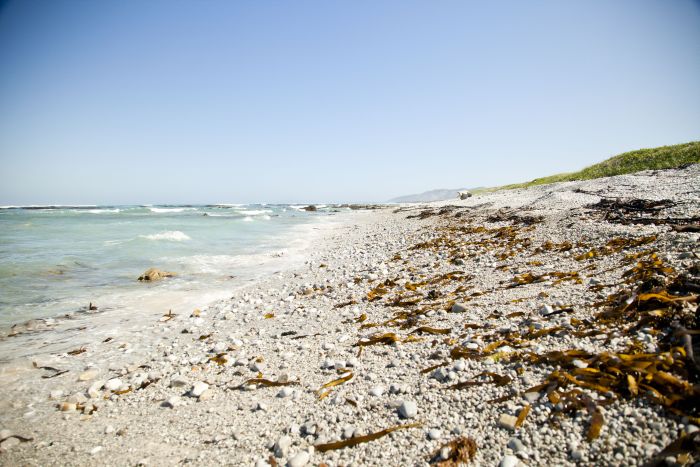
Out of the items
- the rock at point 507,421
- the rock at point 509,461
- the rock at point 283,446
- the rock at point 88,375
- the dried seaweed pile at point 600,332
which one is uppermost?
the dried seaweed pile at point 600,332

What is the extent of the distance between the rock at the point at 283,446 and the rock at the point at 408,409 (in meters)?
1.22

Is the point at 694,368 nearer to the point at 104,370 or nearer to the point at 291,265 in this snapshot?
the point at 104,370

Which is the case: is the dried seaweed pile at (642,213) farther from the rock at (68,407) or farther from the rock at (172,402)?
the rock at (68,407)

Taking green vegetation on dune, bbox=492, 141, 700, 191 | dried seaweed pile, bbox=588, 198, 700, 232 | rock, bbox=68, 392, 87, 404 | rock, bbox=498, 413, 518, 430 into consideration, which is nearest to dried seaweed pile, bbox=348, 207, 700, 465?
rock, bbox=498, 413, 518, 430

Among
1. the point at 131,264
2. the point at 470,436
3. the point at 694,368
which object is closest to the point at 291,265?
the point at 131,264

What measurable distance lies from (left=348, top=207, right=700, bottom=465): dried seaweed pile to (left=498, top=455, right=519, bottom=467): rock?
49 cm

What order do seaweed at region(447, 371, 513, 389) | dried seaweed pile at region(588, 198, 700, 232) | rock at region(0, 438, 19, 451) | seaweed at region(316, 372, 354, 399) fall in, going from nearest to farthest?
seaweed at region(447, 371, 513, 389), rock at region(0, 438, 19, 451), seaweed at region(316, 372, 354, 399), dried seaweed pile at region(588, 198, 700, 232)

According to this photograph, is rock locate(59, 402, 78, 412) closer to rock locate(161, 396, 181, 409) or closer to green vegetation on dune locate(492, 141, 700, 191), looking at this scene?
rock locate(161, 396, 181, 409)

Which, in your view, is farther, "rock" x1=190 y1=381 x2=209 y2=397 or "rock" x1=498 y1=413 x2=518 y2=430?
"rock" x1=190 y1=381 x2=209 y2=397

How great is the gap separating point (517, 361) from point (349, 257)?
9.39 meters

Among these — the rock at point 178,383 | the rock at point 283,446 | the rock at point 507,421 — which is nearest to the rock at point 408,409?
the rock at point 507,421

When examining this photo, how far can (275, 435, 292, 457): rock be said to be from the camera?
307cm

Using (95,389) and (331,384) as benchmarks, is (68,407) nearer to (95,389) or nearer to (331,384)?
(95,389)

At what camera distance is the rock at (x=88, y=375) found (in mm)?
5094
